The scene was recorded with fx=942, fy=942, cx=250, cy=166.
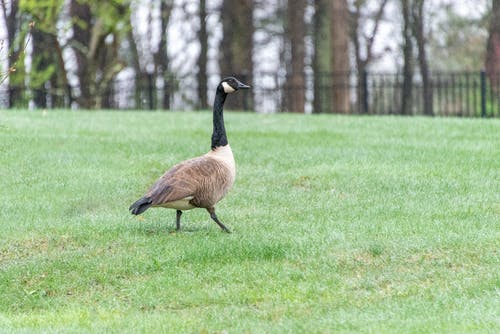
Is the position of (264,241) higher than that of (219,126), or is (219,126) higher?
(219,126)

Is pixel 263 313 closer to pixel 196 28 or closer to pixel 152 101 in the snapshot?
pixel 152 101

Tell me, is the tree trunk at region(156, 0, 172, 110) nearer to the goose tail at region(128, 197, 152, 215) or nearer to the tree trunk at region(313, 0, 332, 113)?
the tree trunk at region(313, 0, 332, 113)

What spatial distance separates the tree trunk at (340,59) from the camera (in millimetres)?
26797

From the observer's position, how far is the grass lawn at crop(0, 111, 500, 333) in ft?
24.7

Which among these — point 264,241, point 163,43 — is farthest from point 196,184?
point 163,43

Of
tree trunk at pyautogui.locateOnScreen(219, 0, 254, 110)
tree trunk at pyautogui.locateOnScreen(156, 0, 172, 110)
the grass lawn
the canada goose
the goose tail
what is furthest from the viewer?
tree trunk at pyautogui.locateOnScreen(156, 0, 172, 110)

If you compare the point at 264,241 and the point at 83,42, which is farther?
the point at 83,42

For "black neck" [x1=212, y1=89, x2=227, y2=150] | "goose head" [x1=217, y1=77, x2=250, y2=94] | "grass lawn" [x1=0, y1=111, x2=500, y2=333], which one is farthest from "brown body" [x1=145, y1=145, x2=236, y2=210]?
"goose head" [x1=217, y1=77, x2=250, y2=94]

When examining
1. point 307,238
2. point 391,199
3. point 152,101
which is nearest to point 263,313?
point 307,238

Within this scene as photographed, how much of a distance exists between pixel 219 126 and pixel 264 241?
1.41 meters

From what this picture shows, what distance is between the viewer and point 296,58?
31.9m

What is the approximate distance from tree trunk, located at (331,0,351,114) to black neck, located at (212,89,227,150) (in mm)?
16505

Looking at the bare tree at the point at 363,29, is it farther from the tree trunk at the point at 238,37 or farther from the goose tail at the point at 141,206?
the goose tail at the point at 141,206

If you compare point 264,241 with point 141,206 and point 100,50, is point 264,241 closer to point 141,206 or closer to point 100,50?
point 141,206
